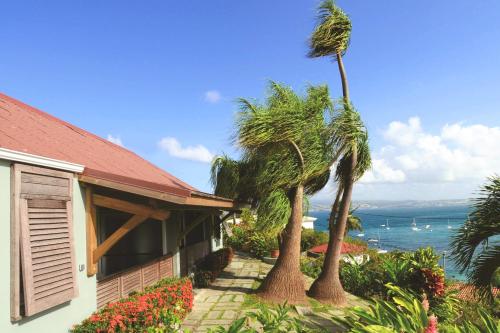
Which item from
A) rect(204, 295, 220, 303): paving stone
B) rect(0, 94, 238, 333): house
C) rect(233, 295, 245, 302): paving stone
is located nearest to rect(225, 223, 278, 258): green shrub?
rect(233, 295, 245, 302): paving stone

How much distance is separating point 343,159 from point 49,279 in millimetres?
7843

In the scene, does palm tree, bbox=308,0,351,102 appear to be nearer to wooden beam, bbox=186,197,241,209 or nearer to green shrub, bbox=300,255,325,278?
wooden beam, bbox=186,197,241,209

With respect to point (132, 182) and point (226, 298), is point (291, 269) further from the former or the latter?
point (132, 182)

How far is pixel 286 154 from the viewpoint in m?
9.46

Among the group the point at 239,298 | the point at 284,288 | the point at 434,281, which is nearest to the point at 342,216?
the point at 284,288

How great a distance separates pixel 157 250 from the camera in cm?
1048

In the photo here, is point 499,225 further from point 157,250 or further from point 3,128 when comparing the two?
point 157,250

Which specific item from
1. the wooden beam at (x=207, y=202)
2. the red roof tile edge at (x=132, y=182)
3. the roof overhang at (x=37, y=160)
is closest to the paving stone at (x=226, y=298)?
the wooden beam at (x=207, y=202)

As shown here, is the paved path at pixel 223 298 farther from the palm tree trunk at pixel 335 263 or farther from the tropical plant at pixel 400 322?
the tropical plant at pixel 400 322

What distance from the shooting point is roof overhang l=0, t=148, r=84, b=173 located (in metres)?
4.23

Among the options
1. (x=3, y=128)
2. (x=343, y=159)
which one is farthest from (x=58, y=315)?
(x=343, y=159)

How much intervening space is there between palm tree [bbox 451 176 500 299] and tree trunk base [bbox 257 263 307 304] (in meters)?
5.17

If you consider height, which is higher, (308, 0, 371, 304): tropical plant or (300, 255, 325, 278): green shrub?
(308, 0, 371, 304): tropical plant

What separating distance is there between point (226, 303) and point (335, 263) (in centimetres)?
321
